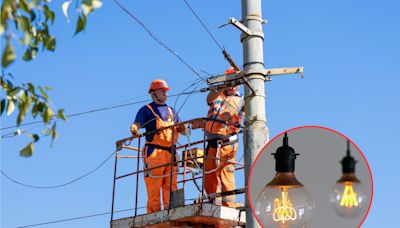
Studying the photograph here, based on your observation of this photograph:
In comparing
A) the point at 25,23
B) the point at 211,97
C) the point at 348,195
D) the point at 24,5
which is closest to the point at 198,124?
the point at 211,97

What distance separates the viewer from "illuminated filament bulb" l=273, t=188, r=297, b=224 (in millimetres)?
6129

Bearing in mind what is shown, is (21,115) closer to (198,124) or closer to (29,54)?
(29,54)

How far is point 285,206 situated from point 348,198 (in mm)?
762

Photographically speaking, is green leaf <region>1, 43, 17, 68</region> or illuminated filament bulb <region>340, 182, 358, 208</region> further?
illuminated filament bulb <region>340, 182, 358, 208</region>

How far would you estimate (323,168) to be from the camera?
5.96m

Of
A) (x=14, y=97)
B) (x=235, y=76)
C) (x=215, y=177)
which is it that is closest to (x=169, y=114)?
(x=215, y=177)

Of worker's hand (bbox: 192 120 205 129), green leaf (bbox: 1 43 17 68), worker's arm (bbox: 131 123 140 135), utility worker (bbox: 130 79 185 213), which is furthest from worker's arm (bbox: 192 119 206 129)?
green leaf (bbox: 1 43 17 68)

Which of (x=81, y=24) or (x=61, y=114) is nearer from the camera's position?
(x=81, y=24)

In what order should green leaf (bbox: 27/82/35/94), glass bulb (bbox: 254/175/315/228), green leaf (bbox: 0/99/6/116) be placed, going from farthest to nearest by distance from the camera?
glass bulb (bbox: 254/175/315/228), green leaf (bbox: 0/99/6/116), green leaf (bbox: 27/82/35/94)

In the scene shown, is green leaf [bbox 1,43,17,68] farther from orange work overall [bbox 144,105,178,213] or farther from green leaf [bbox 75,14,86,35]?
orange work overall [bbox 144,105,178,213]

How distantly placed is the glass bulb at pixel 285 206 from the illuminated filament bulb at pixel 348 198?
0.46 meters

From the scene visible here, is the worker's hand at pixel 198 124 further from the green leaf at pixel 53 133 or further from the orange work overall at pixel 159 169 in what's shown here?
the green leaf at pixel 53 133

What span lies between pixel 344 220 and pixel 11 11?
10.5ft

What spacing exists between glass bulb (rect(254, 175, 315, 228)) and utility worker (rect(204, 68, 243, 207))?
17.2ft
